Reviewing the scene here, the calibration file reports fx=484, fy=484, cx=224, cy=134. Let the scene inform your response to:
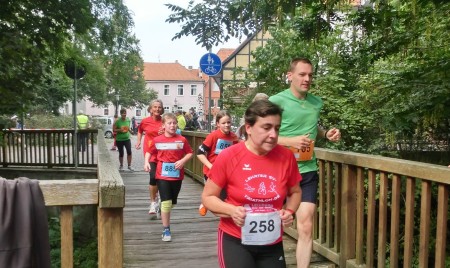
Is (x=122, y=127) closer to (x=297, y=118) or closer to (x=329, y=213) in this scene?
(x=329, y=213)

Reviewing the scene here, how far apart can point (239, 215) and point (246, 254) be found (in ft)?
0.95

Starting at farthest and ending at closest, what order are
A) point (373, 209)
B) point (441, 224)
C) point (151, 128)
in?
point (151, 128) < point (373, 209) < point (441, 224)

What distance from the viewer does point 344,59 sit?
8531 millimetres

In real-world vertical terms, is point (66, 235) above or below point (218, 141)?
below

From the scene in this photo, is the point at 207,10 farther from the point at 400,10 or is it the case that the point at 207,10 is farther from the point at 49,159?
the point at 49,159

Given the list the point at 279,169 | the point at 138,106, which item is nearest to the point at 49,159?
the point at 279,169

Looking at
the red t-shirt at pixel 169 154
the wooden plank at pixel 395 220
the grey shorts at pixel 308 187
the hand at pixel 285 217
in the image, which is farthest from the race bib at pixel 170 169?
the hand at pixel 285 217

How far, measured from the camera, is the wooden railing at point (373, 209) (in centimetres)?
314

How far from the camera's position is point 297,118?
3.76m

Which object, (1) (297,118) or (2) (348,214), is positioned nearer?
(1) (297,118)

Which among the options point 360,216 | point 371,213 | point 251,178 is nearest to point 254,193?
point 251,178

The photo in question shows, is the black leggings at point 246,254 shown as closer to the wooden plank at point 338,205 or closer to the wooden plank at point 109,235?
the wooden plank at point 109,235

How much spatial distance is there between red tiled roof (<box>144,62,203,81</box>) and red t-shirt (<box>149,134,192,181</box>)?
85144 millimetres

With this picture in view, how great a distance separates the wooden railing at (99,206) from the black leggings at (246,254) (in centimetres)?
59
